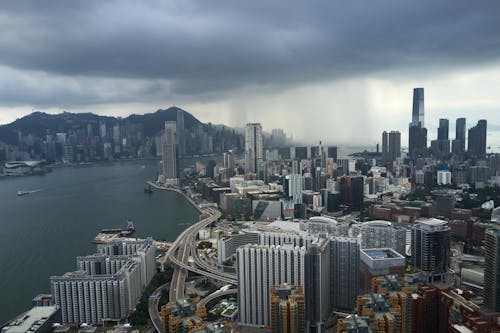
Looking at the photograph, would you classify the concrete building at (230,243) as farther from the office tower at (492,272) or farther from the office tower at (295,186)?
the office tower at (295,186)

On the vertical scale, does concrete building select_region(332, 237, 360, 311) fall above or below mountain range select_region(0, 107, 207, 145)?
below

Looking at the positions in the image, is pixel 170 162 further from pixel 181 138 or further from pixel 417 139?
pixel 417 139

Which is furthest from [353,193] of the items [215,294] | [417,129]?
[417,129]

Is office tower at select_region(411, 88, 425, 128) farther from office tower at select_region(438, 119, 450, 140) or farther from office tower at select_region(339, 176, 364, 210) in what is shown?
office tower at select_region(339, 176, 364, 210)

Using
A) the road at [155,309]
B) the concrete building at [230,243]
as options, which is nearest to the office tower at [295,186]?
the concrete building at [230,243]

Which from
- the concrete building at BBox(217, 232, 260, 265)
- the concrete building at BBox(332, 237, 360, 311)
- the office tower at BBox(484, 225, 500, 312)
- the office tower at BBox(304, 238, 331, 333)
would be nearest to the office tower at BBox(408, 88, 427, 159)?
the concrete building at BBox(217, 232, 260, 265)

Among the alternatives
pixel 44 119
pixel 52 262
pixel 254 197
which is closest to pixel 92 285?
pixel 52 262

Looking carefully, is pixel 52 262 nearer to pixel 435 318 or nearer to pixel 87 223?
pixel 87 223
